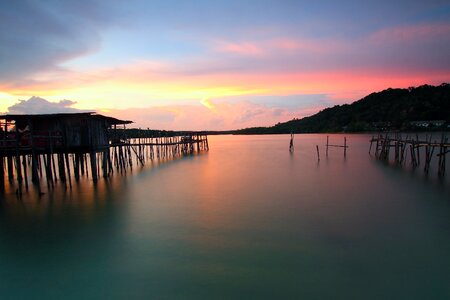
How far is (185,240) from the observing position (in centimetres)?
798

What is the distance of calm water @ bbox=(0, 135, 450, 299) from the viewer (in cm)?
561

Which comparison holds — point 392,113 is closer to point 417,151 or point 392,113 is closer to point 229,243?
point 417,151

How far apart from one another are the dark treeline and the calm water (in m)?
51.4

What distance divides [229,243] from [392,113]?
271ft

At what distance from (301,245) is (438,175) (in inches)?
482

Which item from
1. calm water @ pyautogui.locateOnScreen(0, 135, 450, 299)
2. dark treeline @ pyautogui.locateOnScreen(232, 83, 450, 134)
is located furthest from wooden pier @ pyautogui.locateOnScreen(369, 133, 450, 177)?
dark treeline @ pyautogui.locateOnScreen(232, 83, 450, 134)

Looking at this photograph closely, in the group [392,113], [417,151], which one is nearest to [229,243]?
[417,151]

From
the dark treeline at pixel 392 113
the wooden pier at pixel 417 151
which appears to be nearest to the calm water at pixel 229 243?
the wooden pier at pixel 417 151

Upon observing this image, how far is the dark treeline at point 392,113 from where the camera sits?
68.6 meters

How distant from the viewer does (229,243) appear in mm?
7645

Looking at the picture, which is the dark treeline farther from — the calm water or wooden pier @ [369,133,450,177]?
the calm water

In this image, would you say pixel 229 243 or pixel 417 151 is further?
pixel 417 151

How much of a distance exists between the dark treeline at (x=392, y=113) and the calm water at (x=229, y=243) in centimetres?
5142

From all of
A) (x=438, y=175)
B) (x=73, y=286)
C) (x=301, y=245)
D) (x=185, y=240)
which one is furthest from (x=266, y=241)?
(x=438, y=175)
